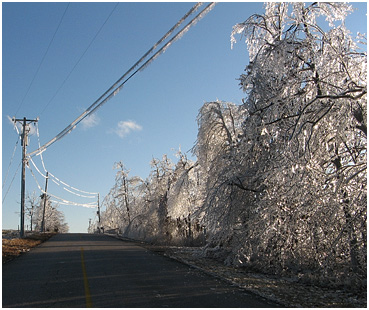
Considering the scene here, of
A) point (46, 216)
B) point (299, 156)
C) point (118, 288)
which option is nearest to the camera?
point (118, 288)

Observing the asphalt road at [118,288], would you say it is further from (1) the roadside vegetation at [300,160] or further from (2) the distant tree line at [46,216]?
(2) the distant tree line at [46,216]

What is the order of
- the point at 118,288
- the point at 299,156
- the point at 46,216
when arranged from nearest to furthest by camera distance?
the point at 118,288
the point at 299,156
the point at 46,216

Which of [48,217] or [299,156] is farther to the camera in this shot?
[48,217]

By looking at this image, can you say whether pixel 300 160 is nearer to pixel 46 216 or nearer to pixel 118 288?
pixel 118 288

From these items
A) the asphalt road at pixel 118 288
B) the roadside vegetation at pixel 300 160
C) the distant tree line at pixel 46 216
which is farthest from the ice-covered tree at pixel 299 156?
the distant tree line at pixel 46 216

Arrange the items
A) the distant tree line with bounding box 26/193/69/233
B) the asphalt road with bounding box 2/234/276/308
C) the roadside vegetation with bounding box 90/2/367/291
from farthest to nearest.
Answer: the distant tree line with bounding box 26/193/69/233 < the roadside vegetation with bounding box 90/2/367/291 < the asphalt road with bounding box 2/234/276/308

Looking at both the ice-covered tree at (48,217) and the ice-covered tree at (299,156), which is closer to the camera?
the ice-covered tree at (299,156)

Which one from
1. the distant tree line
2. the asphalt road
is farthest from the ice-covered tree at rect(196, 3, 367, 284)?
the distant tree line

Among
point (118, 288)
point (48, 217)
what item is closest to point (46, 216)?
point (48, 217)

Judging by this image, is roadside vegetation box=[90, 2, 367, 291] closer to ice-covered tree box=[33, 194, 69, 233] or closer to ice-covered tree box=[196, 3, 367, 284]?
ice-covered tree box=[196, 3, 367, 284]

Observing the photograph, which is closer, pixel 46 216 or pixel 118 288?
pixel 118 288

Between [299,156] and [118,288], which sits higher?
[299,156]

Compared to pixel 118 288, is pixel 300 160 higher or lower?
higher

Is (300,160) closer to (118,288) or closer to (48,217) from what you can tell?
(118,288)
